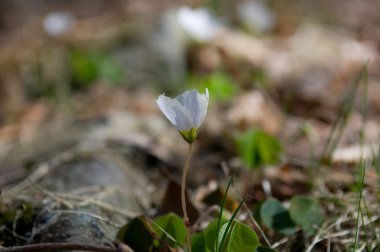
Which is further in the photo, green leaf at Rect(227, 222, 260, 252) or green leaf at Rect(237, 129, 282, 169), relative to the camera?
green leaf at Rect(237, 129, 282, 169)

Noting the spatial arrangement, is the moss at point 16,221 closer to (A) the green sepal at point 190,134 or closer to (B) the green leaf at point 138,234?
(B) the green leaf at point 138,234

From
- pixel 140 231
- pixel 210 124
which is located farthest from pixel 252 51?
pixel 140 231

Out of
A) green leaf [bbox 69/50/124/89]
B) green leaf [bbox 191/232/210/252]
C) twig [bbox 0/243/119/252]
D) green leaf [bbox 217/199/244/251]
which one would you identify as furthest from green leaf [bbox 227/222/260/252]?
green leaf [bbox 69/50/124/89]

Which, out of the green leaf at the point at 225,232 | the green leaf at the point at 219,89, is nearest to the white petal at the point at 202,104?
the green leaf at the point at 225,232

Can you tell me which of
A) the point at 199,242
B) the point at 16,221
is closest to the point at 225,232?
the point at 199,242

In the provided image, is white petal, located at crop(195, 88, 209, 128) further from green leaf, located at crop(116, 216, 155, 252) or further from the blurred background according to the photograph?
the blurred background

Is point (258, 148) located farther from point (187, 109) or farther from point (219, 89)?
point (219, 89)
